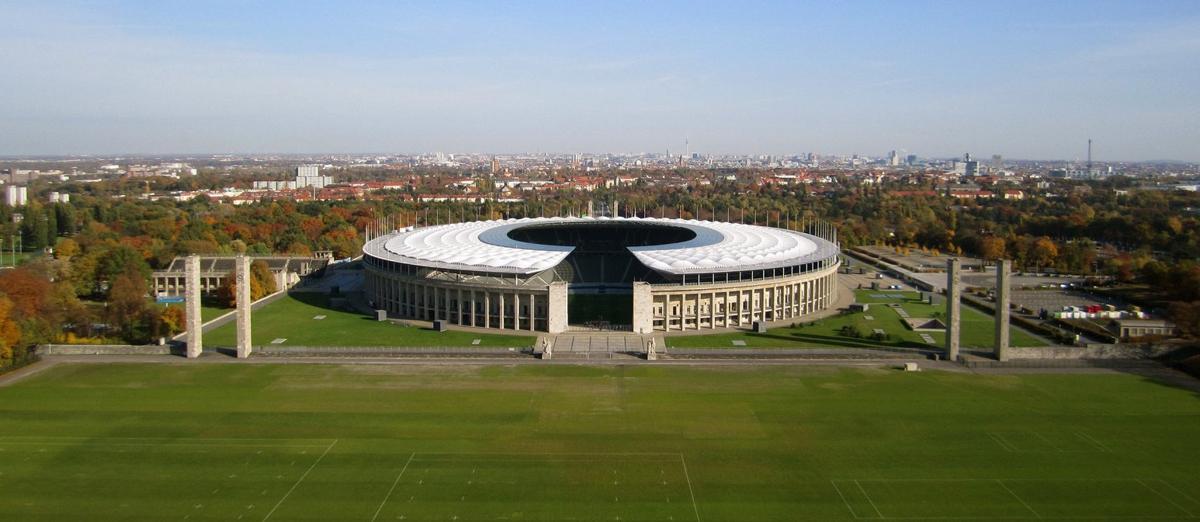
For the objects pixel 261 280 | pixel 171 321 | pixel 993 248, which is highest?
pixel 993 248

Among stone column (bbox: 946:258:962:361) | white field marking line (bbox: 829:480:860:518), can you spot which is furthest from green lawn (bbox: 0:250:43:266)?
white field marking line (bbox: 829:480:860:518)

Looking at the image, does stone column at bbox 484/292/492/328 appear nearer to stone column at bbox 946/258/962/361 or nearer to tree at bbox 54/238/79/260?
stone column at bbox 946/258/962/361

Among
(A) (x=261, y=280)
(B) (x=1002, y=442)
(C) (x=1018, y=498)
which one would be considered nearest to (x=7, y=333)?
(A) (x=261, y=280)

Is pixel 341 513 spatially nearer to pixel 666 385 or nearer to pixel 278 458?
pixel 278 458

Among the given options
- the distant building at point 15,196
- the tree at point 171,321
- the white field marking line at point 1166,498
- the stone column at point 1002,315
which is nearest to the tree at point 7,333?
the tree at point 171,321

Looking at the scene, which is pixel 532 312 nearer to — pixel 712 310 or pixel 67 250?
pixel 712 310

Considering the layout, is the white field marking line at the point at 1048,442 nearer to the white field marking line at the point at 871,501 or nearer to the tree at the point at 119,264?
the white field marking line at the point at 871,501

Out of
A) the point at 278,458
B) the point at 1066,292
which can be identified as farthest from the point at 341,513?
the point at 1066,292
